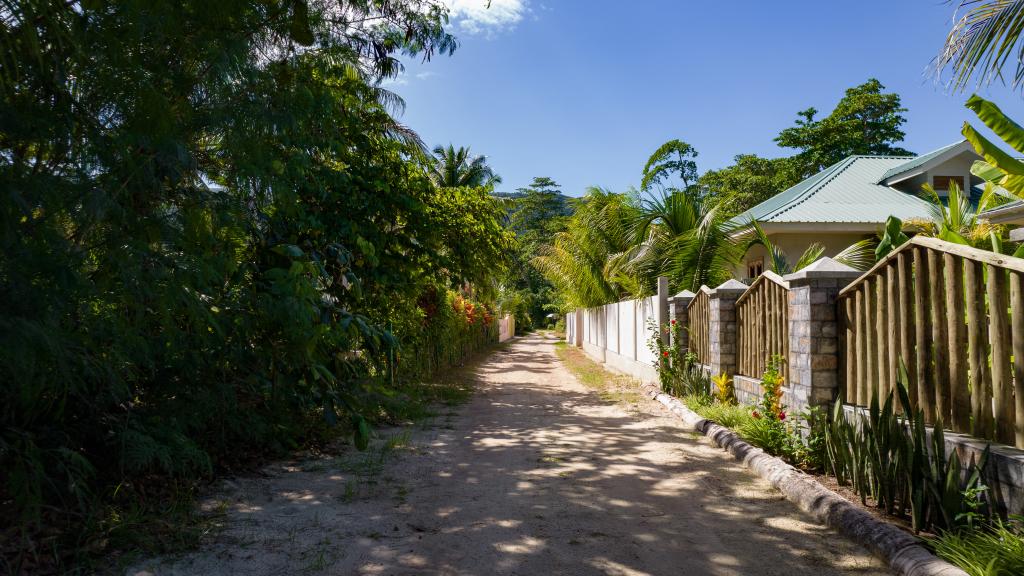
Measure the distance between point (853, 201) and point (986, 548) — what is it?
14686 mm

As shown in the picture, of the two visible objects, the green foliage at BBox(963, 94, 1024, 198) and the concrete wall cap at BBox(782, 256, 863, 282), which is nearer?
the green foliage at BBox(963, 94, 1024, 198)

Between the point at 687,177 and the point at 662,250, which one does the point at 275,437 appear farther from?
the point at 687,177

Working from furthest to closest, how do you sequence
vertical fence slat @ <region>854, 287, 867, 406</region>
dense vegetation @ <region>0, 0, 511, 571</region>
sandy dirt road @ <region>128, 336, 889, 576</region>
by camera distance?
vertical fence slat @ <region>854, 287, 867, 406</region>
sandy dirt road @ <region>128, 336, 889, 576</region>
dense vegetation @ <region>0, 0, 511, 571</region>

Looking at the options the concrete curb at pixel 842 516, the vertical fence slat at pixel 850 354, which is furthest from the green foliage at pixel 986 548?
the vertical fence slat at pixel 850 354

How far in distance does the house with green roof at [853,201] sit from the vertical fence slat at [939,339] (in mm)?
10564

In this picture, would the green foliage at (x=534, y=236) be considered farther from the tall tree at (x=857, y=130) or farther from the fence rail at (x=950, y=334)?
the fence rail at (x=950, y=334)

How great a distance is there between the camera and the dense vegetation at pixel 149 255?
3104 mm

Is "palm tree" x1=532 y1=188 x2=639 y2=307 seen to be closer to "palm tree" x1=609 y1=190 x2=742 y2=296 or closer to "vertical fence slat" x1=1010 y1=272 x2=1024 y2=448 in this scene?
"palm tree" x1=609 y1=190 x2=742 y2=296

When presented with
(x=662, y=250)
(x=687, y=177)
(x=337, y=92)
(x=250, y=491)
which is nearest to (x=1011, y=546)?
(x=250, y=491)

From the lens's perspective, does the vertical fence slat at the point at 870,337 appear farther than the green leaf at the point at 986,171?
No

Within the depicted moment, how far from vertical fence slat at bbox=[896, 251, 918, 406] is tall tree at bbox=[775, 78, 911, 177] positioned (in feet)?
88.0

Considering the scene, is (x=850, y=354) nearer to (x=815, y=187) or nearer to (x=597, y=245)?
(x=597, y=245)

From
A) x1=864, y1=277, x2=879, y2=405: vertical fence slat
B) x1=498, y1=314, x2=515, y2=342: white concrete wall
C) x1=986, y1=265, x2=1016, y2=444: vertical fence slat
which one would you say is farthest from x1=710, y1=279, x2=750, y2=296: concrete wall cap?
x1=498, y1=314, x2=515, y2=342: white concrete wall

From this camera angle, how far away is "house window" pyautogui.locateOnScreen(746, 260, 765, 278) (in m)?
16.1
